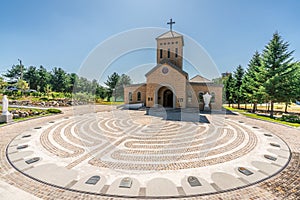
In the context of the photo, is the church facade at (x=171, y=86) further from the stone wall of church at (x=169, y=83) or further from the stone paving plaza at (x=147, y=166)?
the stone paving plaza at (x=147, y=166)

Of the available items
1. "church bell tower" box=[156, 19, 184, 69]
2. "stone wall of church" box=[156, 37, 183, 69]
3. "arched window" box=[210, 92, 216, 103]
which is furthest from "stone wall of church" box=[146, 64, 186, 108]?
"arched window" box=[210, 92, 216, 103]

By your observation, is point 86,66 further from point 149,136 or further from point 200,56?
point 200,56

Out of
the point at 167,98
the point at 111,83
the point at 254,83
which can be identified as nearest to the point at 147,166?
the point at 167,98

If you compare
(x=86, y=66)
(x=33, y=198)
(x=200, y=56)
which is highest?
(x=200, y=56)

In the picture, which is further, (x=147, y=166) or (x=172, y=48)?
(x=172, y=48)

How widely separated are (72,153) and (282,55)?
23.5 m

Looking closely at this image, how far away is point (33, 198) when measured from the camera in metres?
3.85

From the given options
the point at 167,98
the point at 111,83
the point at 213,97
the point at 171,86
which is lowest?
the point at 167,98

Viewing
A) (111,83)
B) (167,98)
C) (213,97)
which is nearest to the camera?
(213,97)

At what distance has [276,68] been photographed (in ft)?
58.9

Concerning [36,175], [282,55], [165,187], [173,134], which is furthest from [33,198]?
[282,55]

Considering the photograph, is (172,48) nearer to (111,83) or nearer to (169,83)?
(169,83)

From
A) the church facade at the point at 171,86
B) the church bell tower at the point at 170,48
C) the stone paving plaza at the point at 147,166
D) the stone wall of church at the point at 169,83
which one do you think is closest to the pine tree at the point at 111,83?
the church facade at the point at 171,86

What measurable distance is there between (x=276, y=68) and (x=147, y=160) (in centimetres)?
2020
